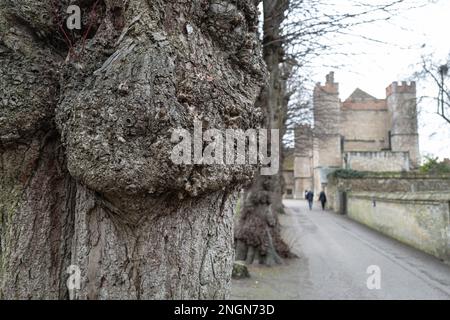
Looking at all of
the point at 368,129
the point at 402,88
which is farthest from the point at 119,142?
the point at 368,129

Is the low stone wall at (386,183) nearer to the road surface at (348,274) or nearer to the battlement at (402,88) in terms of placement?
the road surface at (348,274)

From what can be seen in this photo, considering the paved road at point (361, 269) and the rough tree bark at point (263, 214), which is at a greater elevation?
the rough tree bark at point (263, 214)

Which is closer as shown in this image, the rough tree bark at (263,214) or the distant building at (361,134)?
the rough tree bark at (263,214)

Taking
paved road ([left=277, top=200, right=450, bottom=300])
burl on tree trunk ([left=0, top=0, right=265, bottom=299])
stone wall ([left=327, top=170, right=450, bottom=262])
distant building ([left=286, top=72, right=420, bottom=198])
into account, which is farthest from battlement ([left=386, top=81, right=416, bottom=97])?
burl on tree trunk ([left=0, top=0, right=265, bottom=299])

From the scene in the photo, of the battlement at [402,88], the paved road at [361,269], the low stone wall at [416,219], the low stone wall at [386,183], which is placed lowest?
the paved road at [361,269]

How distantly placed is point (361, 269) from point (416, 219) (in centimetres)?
455

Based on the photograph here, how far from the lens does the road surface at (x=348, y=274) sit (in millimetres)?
7219

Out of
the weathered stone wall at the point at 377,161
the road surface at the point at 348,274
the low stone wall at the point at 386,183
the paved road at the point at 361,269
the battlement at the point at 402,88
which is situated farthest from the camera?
the battlement at the point at 402,88

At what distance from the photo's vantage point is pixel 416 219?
12625mm

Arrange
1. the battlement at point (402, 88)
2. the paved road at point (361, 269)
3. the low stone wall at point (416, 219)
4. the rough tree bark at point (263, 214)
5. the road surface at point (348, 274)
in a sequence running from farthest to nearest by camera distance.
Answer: the battlement at point (402, 88) < the low stone wall at point (416, 219) < the rough tree bark at point (263, 214) < the paved road at point (361, 269) < the road surface at point (348, 274)

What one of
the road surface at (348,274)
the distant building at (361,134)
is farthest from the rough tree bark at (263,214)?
the distant building at (361,134)

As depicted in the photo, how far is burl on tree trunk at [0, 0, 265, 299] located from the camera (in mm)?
1677
